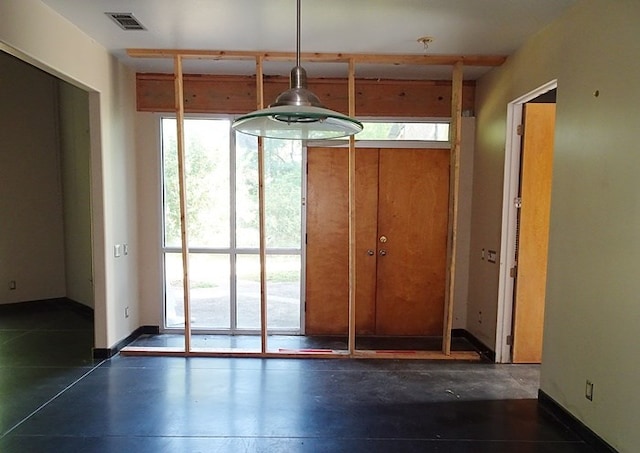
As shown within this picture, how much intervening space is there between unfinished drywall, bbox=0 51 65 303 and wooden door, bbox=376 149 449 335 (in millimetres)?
4644

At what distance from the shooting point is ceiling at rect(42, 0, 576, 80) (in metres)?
2.76

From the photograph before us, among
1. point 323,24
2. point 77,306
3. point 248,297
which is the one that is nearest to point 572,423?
point 248,297

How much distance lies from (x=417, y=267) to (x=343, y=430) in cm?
236

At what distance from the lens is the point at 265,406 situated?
9.55 ft

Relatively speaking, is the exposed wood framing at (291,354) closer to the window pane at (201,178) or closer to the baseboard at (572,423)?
the baseboard at (572,423)

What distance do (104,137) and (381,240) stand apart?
3.09m

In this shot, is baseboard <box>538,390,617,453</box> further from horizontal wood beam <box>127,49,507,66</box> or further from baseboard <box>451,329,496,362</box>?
horizontal wood beam <box>127,49,507,66</box>

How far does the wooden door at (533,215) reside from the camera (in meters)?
3.59

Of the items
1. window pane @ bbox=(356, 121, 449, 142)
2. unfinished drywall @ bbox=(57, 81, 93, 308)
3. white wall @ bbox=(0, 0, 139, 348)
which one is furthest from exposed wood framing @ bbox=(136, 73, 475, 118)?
unfinished drywall @ bbox=(57, 81, 93, 308)

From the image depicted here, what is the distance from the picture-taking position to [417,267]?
4551mm

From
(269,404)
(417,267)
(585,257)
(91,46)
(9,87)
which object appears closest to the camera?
(585,257)

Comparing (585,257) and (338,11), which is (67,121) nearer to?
(338,11)

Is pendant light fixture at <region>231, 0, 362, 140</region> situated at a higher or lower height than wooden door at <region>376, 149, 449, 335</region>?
higher

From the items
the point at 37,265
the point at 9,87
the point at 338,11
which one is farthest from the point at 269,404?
the point at 9,87
